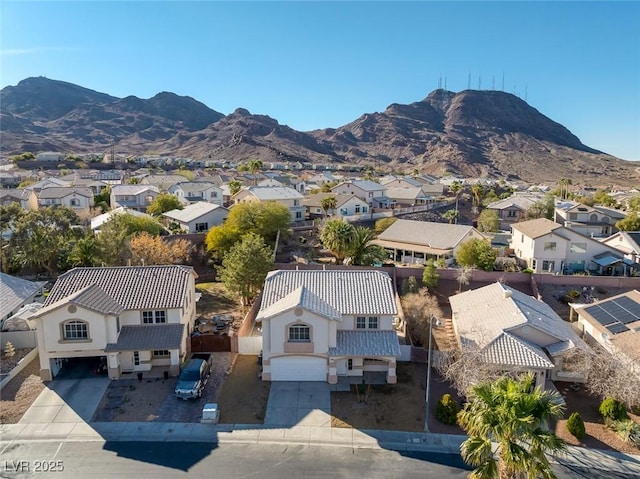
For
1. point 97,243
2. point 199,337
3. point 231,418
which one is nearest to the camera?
point 231,418

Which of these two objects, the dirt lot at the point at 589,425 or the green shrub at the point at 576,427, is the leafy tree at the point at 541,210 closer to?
the dirt lot at the point at 589,425

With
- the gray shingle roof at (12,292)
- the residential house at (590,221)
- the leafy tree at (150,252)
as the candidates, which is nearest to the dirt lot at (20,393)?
the gray shingle roof at (12,292)

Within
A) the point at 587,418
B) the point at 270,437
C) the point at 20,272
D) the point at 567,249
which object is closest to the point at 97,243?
the point at 20,272

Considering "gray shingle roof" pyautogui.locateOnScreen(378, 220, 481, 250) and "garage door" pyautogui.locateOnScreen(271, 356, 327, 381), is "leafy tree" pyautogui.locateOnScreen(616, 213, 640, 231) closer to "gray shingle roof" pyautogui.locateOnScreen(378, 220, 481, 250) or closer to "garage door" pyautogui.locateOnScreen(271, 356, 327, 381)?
"gray shingle roof" pyautogui.locateOnScreen(378, 220, 481, 250)

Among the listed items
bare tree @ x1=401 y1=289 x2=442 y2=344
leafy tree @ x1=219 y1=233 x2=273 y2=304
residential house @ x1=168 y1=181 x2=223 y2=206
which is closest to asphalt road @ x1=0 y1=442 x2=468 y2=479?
bare tree @ x1=401 y1=289 x2=442 y2=344

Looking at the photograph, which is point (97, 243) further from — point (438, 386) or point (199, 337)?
point (438, 386)

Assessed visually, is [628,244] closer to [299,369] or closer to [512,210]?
[512,210]
